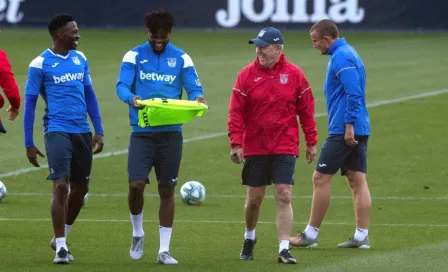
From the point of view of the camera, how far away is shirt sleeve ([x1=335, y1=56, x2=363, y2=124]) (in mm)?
13766

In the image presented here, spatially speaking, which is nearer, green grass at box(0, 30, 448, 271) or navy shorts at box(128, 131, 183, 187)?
navy shorts at box(128, 131, 183, 187)

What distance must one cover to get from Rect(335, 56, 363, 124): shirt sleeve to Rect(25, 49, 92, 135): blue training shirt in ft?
8.55

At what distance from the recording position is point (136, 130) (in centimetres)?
1283

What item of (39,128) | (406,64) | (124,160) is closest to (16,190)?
(124,160)

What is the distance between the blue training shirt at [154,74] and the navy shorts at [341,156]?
187 centimetres

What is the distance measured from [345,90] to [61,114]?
2.85m

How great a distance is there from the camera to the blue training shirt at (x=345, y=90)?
13.8 m

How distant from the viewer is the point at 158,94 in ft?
41.8

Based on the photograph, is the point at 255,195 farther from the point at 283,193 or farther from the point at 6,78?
the point at 6,78

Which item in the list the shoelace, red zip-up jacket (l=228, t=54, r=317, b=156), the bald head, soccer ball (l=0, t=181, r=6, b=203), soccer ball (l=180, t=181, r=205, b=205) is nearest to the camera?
red zip-up jacket (l=228, t=54, r=317, b=156)

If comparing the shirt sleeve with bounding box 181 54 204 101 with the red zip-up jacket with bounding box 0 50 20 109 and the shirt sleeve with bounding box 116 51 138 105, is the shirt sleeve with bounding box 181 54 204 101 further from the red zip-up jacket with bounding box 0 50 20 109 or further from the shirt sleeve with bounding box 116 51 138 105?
the red zip-up jacket with bounding box 0 50 20 109

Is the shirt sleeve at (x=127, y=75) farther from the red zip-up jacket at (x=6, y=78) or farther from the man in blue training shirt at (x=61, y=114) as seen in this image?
the red zip-up jacket at (x=6, y=78)

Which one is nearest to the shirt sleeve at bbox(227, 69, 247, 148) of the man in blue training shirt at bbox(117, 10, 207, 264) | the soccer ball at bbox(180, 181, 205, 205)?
the man in blue training shirt at bbox(117, 10, 207, 264)

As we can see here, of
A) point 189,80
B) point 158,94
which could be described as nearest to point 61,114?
point 158,94
